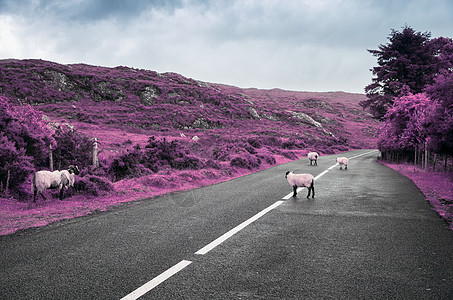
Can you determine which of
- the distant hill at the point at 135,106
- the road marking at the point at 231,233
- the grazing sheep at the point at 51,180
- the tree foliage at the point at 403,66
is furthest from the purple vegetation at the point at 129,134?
the tree foliage at the point at 403,66

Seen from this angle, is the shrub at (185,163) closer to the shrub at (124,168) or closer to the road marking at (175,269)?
the shrub at (124,168)

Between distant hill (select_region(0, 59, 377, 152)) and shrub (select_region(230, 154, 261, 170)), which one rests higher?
distant hill (select_region(0, 59, 377, 152))

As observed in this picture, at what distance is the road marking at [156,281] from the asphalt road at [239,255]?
4 cm

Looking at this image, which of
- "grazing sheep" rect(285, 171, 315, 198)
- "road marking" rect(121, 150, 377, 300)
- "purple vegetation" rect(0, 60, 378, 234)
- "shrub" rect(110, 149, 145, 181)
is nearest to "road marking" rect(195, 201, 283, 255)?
"road marking" rect(121, 150, 377, 300)

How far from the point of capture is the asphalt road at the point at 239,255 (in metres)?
3.43

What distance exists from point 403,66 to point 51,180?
109ft

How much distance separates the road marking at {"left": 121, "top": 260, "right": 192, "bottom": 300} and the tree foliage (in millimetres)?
30682

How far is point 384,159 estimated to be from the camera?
30.4 meters

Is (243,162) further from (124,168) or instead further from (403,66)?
(403,66)

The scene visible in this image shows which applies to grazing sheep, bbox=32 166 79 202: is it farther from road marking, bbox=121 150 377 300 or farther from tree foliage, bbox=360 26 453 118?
tree foliage, bbox=360 26 453 118

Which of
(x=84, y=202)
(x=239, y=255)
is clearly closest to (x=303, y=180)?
(x=239, y=255)

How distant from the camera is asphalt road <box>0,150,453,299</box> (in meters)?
3.43

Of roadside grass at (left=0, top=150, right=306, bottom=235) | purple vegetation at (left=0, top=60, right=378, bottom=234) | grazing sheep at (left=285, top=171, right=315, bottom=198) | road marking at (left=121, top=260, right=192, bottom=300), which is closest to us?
road marking at (left=121, top=260, right=192, bottom=300)

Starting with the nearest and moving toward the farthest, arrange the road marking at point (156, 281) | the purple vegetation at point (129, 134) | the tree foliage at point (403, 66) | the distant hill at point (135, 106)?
the road marking at point (156, 281) < the purple vegetation at point (129, 134) < the tree foliage at point (403, 66) < the distant hill at point (135, 106)
